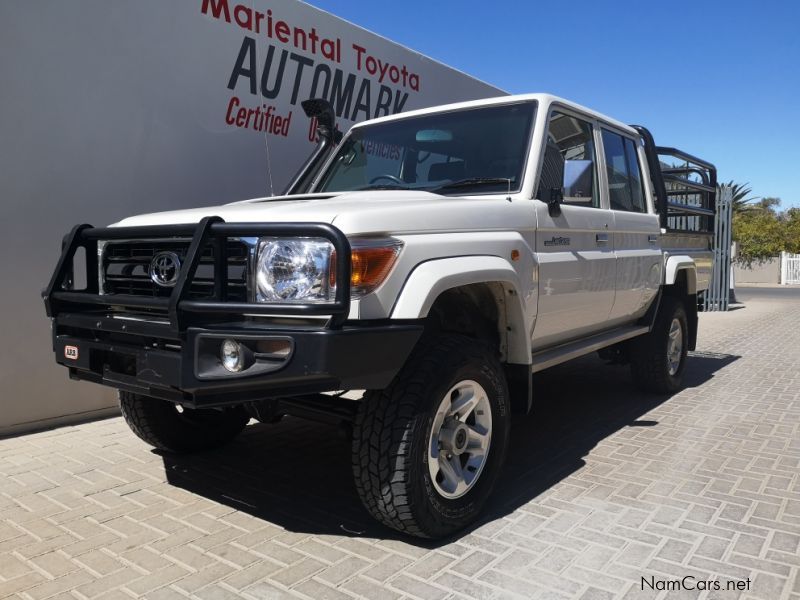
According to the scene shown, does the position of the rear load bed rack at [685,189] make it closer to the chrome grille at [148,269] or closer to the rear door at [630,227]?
the rear door at [630,227]

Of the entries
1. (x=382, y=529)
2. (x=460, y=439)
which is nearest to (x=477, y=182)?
(x=460, y=439)

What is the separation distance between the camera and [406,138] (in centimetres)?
412

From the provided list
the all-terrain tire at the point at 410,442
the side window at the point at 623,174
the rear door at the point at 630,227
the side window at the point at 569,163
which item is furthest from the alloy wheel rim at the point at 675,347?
the all-terrain tire at the point at 410,442

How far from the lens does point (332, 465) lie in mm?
3961

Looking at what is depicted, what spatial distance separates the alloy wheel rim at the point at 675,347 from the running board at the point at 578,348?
0.66 metres

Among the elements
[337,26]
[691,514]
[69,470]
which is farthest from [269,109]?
[691,514]

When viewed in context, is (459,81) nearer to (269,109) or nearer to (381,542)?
(269,109)

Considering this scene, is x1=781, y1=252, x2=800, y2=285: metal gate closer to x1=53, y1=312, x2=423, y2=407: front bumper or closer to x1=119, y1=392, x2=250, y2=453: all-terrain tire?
x1=119, y1=392, x2=250, y2=453: all-terrain tire

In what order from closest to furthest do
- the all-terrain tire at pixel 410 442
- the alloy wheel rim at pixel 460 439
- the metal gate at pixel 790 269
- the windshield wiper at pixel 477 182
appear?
1. the all-terrain tire at pixel 410 442
2. the alloy wheel rim at pixel 460 439
3. the windshield wiper at pixel 477 182
4. the metal gate at pixel 790 269

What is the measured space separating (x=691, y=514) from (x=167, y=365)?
2562mm

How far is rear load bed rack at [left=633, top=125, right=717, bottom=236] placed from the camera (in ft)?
17.9

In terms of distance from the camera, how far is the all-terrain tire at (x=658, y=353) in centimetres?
548

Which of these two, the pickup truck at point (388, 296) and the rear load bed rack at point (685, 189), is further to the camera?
the rear load bed rack at point (685, 189)

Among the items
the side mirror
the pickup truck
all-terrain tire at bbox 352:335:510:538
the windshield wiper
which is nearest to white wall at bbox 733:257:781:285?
the pickup truck
